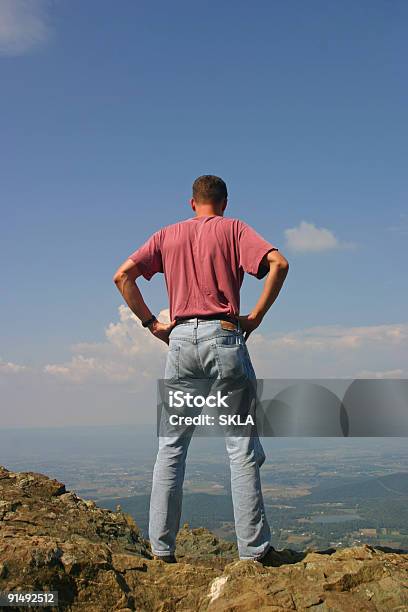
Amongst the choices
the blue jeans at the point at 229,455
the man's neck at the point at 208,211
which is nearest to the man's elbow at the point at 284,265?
the blue jeans at the point at 229,455

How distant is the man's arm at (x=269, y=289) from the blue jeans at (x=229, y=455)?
0.19 meters

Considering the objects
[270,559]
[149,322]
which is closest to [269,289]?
[149,322]

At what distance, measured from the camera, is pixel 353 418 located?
10.0 meters

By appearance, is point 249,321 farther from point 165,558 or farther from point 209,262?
point 165,558

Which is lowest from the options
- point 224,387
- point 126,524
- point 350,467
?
point 350,467

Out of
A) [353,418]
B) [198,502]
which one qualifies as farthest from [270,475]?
[353,418]

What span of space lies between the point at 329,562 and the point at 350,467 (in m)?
123

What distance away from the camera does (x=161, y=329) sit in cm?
567

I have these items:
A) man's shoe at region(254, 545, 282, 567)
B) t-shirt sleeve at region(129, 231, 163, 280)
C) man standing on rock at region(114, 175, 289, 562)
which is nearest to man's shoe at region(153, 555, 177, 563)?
man standing on rock at region(114, 175, 289, 562)

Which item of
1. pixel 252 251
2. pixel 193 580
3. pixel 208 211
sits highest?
pixel 208 211

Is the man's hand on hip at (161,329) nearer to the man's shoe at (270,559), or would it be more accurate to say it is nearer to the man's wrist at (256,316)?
the man's wrist at (256,316)

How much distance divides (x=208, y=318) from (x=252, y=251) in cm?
84

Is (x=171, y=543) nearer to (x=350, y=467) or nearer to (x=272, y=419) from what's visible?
(x=272, y=419)

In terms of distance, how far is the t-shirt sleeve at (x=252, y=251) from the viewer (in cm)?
530
